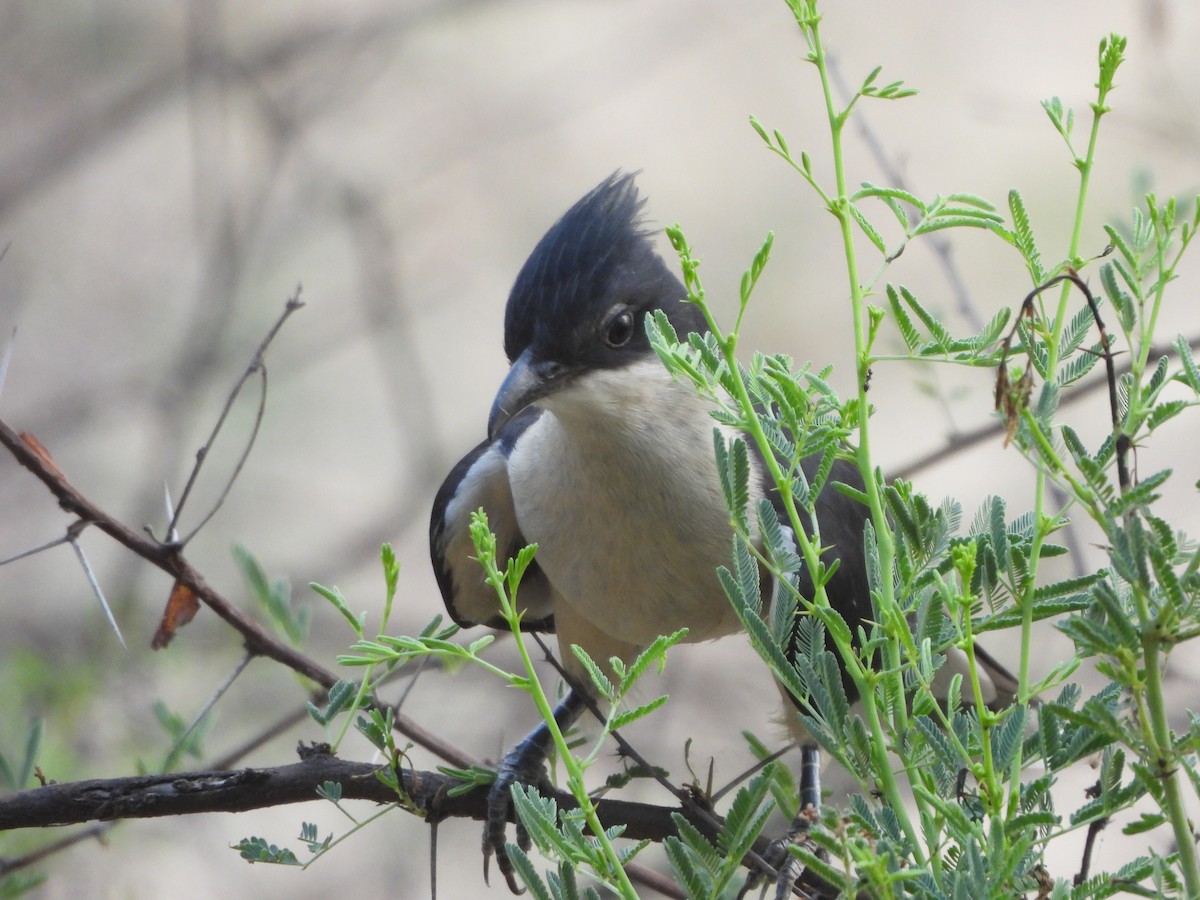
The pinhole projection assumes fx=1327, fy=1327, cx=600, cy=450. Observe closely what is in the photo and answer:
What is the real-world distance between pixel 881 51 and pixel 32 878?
26.9 ft

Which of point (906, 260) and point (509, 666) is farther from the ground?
point (906, 260)

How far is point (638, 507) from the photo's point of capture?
313 centimetres

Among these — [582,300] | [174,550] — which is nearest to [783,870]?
[174,550]

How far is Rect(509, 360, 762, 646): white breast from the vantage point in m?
3.09

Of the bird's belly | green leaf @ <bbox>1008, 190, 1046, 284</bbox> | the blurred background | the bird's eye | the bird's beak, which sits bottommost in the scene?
green leaf @ <bbox>1008, 190, 1046, 284</bbox>

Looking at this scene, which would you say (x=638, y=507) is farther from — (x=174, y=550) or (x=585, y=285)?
(x=174, y=550)

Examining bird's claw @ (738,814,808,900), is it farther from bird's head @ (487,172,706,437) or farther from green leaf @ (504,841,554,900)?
bird's head @ (487,172,706,437)

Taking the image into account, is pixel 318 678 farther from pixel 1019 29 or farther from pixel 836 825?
pixel 1019 29

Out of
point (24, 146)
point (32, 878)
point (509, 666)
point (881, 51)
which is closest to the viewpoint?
point (32, 878)

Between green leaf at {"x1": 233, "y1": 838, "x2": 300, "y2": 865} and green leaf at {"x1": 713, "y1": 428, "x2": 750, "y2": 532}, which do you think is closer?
green leaf at {"x1": 713, "y1": 428, "x2": 750, "y2": 532}

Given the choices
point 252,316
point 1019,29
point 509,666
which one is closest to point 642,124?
point 1019,29

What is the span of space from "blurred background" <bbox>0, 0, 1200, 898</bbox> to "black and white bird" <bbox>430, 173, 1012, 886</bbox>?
203 centimetres

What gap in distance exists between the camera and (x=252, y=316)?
721 centimetres

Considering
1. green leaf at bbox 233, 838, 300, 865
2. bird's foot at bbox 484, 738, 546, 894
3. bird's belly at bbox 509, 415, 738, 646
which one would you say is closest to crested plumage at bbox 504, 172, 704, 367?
bird's belly at bbox 509, 415, 738, 646
